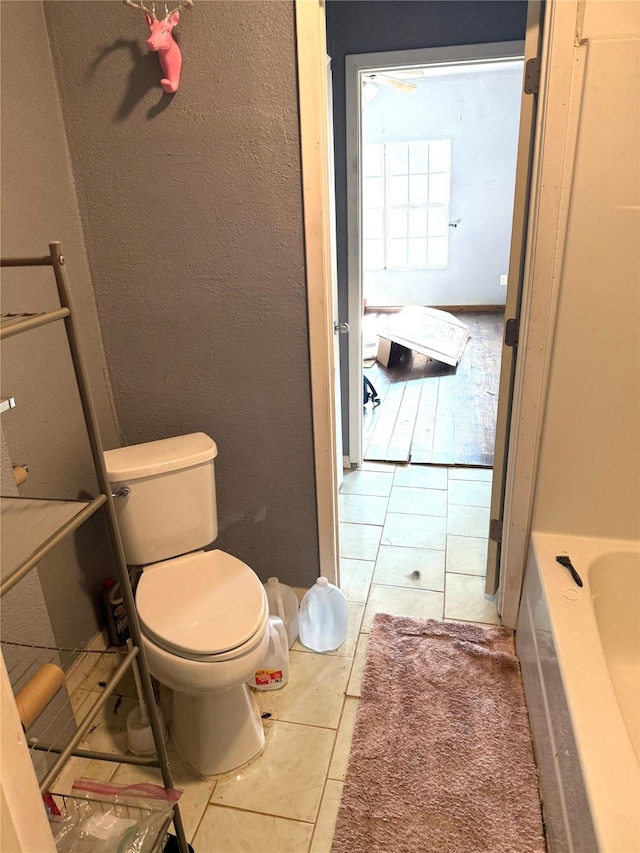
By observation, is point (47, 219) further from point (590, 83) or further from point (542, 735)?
point (542, 735)

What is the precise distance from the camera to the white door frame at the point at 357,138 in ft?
8.65

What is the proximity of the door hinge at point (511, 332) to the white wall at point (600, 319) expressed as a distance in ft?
0.65

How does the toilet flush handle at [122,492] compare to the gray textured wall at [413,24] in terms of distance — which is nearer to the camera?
the toilet flush handle at [122,492]

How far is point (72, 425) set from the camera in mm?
1970

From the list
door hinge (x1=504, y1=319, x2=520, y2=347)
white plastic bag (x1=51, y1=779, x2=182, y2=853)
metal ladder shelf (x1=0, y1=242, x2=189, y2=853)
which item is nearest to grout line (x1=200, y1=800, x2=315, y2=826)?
white plastic bag (x1=51, y1=779, x2=182, y2=853)

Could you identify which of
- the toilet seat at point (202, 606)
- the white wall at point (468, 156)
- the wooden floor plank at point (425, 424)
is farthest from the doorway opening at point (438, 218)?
the toilet seat at point (202, 606)

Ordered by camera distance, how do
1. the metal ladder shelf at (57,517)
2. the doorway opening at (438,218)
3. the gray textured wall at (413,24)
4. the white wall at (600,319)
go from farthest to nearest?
the doorway opening at (438,218) → the gray textured wall at (413,24) → the white wall at (600,319) → the metal ladder shelf at (57,517)

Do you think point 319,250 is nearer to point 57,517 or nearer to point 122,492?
point 122,492

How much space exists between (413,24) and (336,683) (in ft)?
9.07

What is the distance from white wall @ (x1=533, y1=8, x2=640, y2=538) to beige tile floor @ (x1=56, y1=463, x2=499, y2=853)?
0.65 metres

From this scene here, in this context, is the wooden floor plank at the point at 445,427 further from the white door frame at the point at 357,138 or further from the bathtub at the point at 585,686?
the bathtub at the point at 585,686

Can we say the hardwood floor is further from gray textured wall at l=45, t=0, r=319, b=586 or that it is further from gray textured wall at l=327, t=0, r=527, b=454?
gray textured wall at l=327, t=0, r=527, b=454

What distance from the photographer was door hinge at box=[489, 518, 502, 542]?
217cm

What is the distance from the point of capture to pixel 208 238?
1888 millimetres
